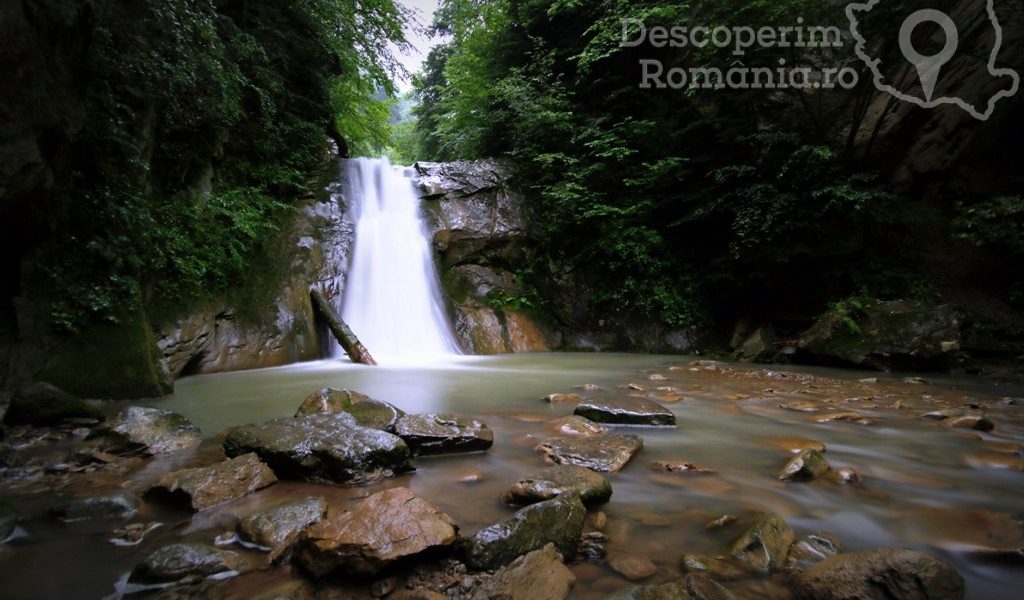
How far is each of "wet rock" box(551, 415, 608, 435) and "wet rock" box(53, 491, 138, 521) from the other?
256 centimetres

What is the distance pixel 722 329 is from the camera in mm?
10555

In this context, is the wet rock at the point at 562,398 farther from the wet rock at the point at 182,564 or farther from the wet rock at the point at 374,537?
the wet rock at the point at 182,564

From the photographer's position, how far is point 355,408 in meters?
3.44

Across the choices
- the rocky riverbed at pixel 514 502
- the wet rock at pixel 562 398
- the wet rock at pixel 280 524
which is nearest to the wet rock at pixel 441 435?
the rocky riverbed at pixel 514 502

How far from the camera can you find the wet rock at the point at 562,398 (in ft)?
15.1

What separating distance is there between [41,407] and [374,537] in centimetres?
357

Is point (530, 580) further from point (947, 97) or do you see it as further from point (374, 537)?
point (947, 97)

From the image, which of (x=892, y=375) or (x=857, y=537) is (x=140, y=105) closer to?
(x=857, y=537)

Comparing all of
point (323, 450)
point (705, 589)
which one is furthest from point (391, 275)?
point (705, 589)

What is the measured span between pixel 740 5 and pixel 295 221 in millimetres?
9641

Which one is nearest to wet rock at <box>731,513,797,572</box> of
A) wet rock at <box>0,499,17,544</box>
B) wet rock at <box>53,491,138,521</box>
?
wet rock at <box>53,491,138,521</box>

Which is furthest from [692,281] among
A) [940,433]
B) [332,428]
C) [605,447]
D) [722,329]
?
[332,428]

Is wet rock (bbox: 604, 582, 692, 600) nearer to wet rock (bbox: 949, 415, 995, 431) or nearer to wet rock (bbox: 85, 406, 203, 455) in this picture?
wet rock (bbox: 85, 406, 203, 455)

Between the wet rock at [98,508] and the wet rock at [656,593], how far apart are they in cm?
225
